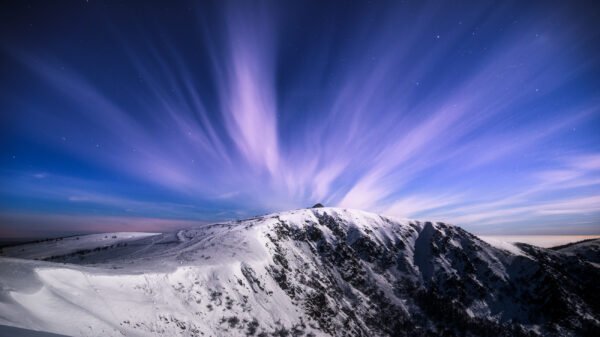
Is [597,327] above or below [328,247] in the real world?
below

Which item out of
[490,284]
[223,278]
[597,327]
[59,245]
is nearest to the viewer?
[223,278]

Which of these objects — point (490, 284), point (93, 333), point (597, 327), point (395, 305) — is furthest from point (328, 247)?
point (597, 327)

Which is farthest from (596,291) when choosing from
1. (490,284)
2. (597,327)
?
Answer: (490,284)

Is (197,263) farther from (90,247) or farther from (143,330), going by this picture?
(90,247)

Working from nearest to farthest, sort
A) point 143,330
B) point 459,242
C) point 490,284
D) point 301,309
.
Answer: point 143,330
point 301,309
point 490,284
point 459,242

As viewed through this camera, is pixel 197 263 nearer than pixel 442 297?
Yes

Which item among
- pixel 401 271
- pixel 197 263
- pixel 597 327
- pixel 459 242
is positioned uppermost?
pixel 197 263
